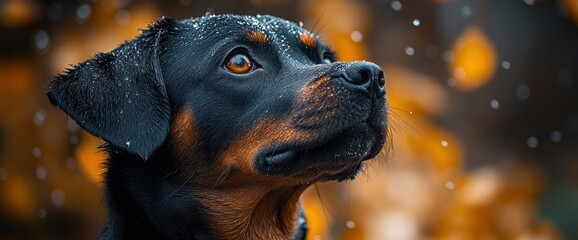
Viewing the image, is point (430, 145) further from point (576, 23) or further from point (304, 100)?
point (304, 100)

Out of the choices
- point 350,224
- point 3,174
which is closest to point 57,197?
point 3,174

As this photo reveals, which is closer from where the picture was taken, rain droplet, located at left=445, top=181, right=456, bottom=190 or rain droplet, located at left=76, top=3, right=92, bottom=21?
rain droplet, located at left=445, top=181, right=456, bottom=190

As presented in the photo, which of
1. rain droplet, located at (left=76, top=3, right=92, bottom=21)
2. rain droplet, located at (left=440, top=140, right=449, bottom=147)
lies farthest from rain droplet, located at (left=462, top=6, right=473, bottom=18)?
rain droplet, located at (left=76, top=3, right=92, bottom=21)

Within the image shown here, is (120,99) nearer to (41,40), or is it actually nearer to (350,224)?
(350,224)

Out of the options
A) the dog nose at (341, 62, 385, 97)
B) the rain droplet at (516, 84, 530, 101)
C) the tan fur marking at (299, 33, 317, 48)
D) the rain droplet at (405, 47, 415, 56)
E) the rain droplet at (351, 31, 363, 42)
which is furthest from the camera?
the rain droplet at (516, 84, 530, 101)

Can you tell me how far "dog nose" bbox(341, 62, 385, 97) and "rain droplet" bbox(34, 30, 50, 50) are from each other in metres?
3.65

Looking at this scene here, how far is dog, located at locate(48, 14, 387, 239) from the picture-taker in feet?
9.64

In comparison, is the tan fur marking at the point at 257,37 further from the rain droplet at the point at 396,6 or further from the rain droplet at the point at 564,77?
the rain droplet at the point at 564,77

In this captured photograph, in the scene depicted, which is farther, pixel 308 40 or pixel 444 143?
pixel 444 143

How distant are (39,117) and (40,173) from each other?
404mm

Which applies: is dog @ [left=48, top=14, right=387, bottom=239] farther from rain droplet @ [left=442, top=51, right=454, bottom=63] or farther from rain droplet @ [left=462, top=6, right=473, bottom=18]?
rain droplet @ [left=462, top=6, right=473, bottom=18]

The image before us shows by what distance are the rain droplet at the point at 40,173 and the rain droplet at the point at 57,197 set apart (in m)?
0.14

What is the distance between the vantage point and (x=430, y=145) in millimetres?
5633

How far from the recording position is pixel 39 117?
6.07 meters
